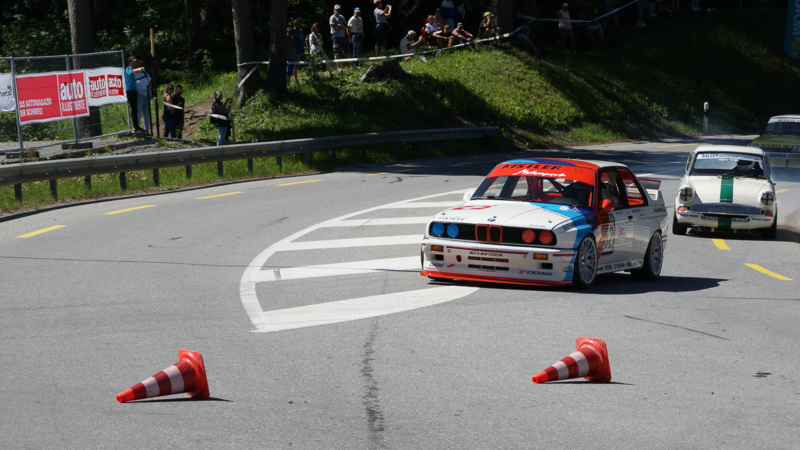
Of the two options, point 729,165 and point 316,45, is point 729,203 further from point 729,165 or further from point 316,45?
point 316,45

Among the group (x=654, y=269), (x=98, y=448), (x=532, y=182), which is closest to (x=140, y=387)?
(x=98, y=448)

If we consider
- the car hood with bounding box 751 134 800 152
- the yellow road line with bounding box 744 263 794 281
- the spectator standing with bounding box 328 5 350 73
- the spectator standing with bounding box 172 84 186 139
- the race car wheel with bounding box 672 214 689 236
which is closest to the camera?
the yellow road line with bounding box 744 263 794 281

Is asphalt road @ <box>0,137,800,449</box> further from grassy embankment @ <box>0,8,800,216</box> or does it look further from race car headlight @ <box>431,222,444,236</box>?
grassy embankment @ <box>0,8,800,216</box>

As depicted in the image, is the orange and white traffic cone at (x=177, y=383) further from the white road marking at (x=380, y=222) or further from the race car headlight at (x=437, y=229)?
the white road marking at (x=380, y=222)

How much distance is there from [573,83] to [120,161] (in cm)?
2194

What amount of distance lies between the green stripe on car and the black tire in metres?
5.85

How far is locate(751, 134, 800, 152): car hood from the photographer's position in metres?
22.8

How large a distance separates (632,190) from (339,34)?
21.6m

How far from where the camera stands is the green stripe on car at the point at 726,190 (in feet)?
49.4

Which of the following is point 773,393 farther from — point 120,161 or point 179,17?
point 179,17

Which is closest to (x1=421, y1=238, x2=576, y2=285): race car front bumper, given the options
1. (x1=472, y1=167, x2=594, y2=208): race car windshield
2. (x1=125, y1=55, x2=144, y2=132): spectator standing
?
(x1=472, y1=167, x2=594, y2=208): race car windshield

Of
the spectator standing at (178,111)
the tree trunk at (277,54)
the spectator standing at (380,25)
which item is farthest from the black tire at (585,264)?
the spectator standing at (380,25)

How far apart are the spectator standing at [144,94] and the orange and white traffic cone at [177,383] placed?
1827cm

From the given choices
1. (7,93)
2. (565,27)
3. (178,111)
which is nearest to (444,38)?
(565,27)
